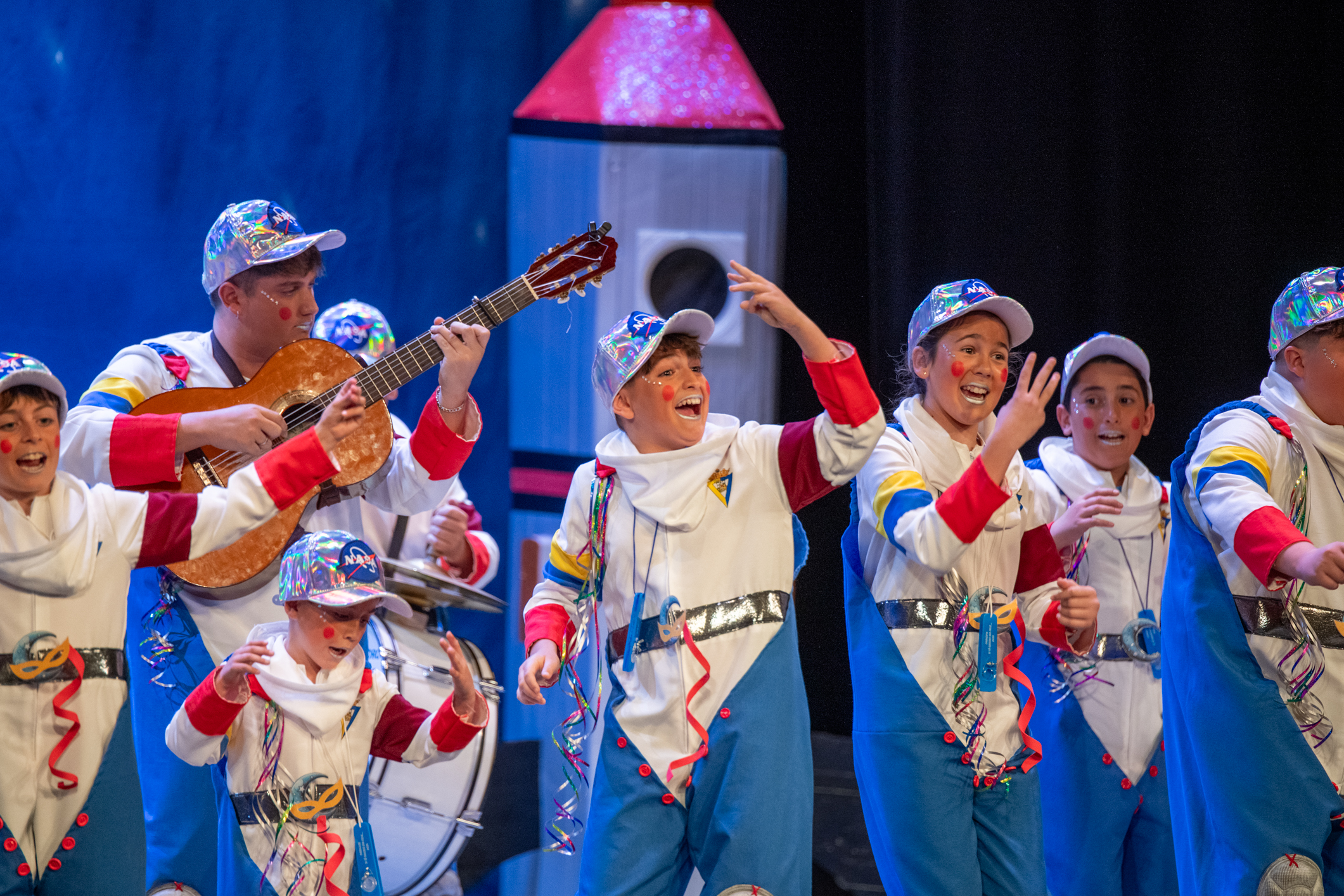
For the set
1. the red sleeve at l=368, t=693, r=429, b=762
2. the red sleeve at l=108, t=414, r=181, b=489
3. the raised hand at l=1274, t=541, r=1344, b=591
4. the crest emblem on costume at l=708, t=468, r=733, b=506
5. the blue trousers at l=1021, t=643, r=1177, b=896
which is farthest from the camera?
the blue trousers at l=1021, t=643, r=1177, b=896

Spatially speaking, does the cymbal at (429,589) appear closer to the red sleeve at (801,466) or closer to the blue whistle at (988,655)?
the red sleeve at (801,466)

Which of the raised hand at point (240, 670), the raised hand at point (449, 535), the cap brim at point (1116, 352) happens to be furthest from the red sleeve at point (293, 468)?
the cap brim at point (1116, 352)

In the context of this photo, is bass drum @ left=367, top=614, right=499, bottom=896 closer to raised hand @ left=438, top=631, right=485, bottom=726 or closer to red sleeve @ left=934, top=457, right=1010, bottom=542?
raised hand @ left=438, top=631, right=485, bottom=726

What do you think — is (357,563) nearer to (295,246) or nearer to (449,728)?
(449,728)

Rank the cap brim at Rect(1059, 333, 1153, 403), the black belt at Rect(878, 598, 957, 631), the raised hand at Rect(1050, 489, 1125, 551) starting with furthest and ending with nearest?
the cap brim at Rect(1059, 333, 1153, 403), the raised hand at Rect(1050, 489, 1125, 551), the black belt at Rect(878, 598, 957, 631)

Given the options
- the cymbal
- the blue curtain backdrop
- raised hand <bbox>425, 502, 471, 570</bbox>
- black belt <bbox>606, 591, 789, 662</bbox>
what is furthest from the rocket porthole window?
black belt <bbox>606, 591, 789, 662</bbox>

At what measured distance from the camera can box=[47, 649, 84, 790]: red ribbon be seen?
8.93 ft

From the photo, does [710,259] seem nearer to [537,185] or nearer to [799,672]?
[537,185]

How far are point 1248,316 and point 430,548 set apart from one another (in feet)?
9.68

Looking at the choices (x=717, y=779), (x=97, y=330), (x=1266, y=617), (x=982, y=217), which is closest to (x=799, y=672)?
(x=717, y=779)

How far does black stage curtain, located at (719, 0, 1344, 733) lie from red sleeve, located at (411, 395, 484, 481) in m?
1.83

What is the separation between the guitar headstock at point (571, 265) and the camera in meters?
3.39

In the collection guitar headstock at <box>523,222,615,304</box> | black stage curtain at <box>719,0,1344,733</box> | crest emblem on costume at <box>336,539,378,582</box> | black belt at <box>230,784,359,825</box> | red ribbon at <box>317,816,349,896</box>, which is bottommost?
red ribbon at <box>317,816,349,896</box>

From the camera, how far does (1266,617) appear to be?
3000 mm
